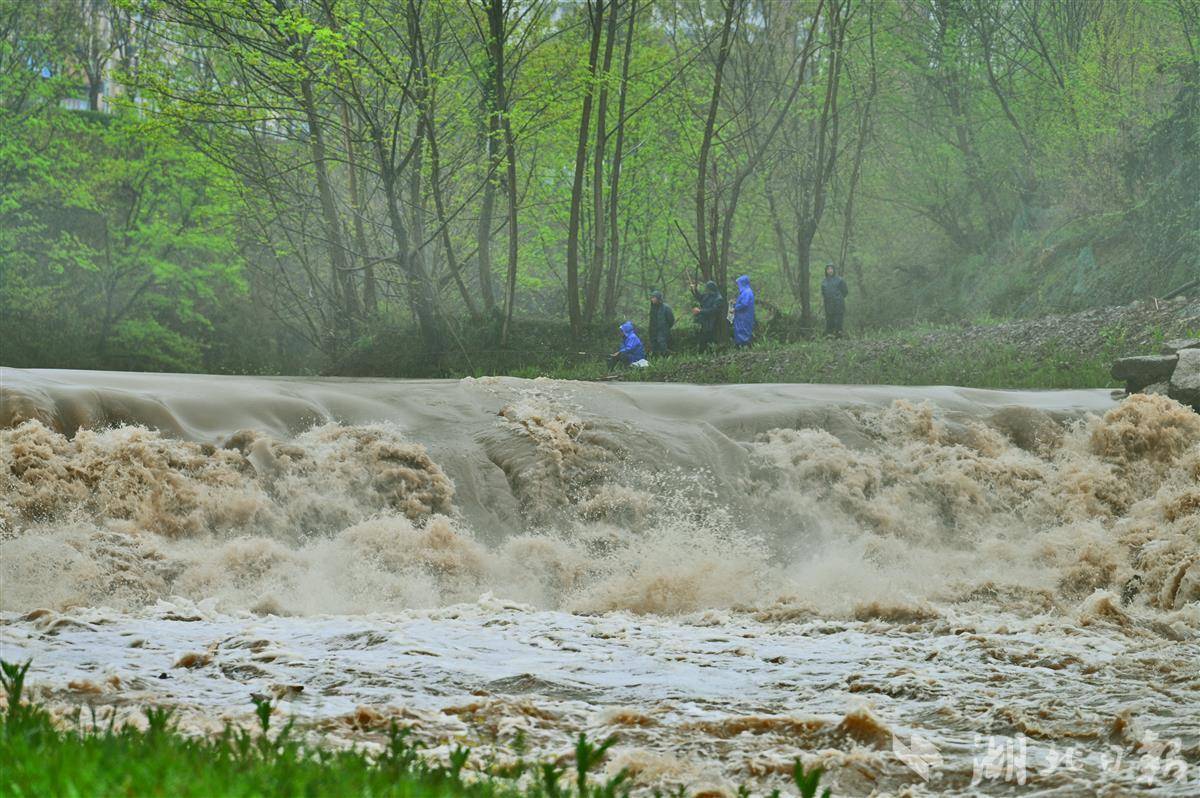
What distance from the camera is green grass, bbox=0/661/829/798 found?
2.41 m

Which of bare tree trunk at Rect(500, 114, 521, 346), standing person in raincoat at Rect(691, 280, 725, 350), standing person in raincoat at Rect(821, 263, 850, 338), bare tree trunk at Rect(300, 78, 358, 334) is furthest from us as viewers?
standing person in raincoat at Rect(821, 263, 850, 338)

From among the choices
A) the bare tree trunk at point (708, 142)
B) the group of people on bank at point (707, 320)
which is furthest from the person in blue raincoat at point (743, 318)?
the bare tree trunk at point (708, 142)

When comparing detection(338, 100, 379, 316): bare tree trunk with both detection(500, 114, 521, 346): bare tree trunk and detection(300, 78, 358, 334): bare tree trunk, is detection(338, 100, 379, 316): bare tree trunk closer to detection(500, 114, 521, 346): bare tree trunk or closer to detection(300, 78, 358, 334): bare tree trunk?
detection(300, 78, 358, 334): bare tree trunk

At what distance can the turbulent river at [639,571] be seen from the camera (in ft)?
15.3

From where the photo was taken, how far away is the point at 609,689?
210 inches

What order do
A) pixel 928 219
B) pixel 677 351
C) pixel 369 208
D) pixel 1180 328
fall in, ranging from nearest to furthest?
pixel 1180 328
pixel 677 351
pixel 369 208
pixel 928 219

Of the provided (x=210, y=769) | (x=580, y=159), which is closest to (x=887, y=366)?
(x=580, y=159)

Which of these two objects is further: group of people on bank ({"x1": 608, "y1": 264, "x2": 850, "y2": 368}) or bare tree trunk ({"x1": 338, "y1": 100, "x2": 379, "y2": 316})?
group of people on bank ({"x1": 608, "y1": 264, "x2": 850, "y2": 368})

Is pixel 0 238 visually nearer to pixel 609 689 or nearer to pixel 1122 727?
pixel 609 689

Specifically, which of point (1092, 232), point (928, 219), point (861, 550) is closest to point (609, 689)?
point (861, 550)

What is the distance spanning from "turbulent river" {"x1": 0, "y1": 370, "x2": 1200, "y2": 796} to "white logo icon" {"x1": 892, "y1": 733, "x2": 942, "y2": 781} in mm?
18

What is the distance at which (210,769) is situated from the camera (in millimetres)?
2635

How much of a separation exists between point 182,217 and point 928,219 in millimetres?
17868

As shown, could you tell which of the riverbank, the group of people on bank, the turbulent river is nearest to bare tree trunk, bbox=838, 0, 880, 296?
the group of people on bank
